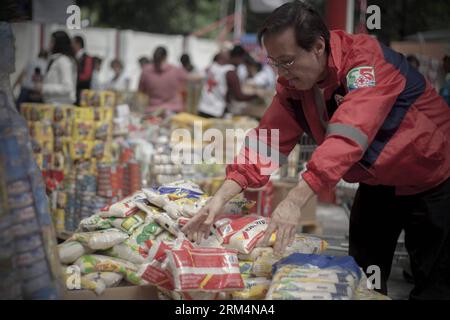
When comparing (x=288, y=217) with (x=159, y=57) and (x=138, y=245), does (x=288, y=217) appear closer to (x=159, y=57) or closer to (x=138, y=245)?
(x=138, y=245)

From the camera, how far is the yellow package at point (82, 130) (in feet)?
23.1

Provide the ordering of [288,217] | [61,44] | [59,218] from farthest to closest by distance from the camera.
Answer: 1. [61,44]
2. [59,218]
3. [288,217]

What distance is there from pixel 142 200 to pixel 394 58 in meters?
1.39

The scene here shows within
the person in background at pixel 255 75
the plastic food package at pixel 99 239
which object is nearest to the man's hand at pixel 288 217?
the plastic food package at pixel 99 239

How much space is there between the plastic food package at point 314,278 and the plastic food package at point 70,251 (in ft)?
2.82

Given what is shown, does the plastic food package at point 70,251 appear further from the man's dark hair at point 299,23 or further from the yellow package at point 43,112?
the yellow package at point 43,112

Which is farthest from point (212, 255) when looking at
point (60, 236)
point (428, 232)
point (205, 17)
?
point (205, 17)

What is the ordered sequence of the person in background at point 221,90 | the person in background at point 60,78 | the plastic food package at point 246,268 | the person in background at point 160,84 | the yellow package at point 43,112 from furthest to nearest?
the person in background at point 160,84
the person in background at point 221,90
the person in background at point 60,78
the yellow package at point 43,112
the plastic food package at point 246,268

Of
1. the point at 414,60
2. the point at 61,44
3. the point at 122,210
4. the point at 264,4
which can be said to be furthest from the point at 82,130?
the point at 264,4

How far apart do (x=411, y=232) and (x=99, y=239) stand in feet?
4.81

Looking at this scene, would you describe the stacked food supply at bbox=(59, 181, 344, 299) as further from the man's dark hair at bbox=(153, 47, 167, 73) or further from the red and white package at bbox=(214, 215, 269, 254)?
the man's dark hair at bbox=(153, 47, 167, 73)

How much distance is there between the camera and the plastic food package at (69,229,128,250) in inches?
116

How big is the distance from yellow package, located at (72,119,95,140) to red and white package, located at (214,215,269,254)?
4.10m

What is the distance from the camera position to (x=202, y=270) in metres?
2.56
